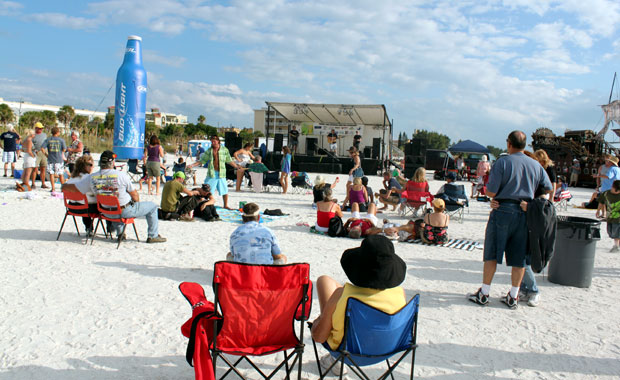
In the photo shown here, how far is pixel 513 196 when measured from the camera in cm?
396

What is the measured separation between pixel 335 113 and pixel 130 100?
1180 cm

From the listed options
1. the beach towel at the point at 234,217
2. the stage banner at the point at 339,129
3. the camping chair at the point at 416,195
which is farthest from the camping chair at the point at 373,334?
the stage banner at the point at 339,129

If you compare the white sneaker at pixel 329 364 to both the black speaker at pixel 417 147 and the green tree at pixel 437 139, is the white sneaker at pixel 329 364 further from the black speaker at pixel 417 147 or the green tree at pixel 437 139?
the green tree at pixel 437 139

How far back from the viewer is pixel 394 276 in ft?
7.86

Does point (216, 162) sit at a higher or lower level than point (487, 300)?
higher

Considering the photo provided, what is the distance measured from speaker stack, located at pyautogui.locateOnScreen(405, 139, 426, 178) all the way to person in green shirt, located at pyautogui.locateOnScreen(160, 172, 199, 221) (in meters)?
14.9

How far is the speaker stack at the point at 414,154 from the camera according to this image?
70.5 feet

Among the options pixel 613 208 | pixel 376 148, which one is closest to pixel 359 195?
pixel 613 208

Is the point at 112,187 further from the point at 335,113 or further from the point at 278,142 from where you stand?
the point at 278,142

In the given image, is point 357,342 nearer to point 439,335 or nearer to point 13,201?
point 439,335

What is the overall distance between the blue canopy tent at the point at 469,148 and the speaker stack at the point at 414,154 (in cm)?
549

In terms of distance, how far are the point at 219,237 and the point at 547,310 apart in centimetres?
445

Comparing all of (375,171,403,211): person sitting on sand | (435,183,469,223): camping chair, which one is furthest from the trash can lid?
(375,171,403,211): person sitting on sand

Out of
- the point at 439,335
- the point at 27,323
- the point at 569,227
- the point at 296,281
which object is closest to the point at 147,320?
the point at 27,323
